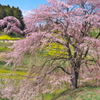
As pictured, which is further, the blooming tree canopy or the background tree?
the background tree

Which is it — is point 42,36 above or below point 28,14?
below

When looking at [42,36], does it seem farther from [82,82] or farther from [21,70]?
[21,70]

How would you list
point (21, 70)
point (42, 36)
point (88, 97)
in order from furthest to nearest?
point (21, 70)
point (42, 36)
point (88, 97)

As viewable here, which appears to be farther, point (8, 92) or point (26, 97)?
point (8, 92)

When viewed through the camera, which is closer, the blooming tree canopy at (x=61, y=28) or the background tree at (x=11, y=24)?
the blooming tree canopy at (x=61, y=28)

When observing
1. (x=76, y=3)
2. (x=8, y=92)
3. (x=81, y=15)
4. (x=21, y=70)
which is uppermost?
(x=76, y=3)

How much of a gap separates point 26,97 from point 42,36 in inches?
121

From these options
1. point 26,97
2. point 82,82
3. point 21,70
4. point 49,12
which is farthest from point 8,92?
point 21,70

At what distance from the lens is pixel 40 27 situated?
821 cm

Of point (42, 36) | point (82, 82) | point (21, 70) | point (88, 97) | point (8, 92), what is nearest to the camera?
point (88, 97)

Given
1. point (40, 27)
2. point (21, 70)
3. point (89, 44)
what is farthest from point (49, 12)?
point (21, 70)

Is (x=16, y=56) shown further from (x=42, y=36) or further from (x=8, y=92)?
(x=8, y=92)

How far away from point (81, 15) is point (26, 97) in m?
5.12

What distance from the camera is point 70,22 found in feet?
24.0
